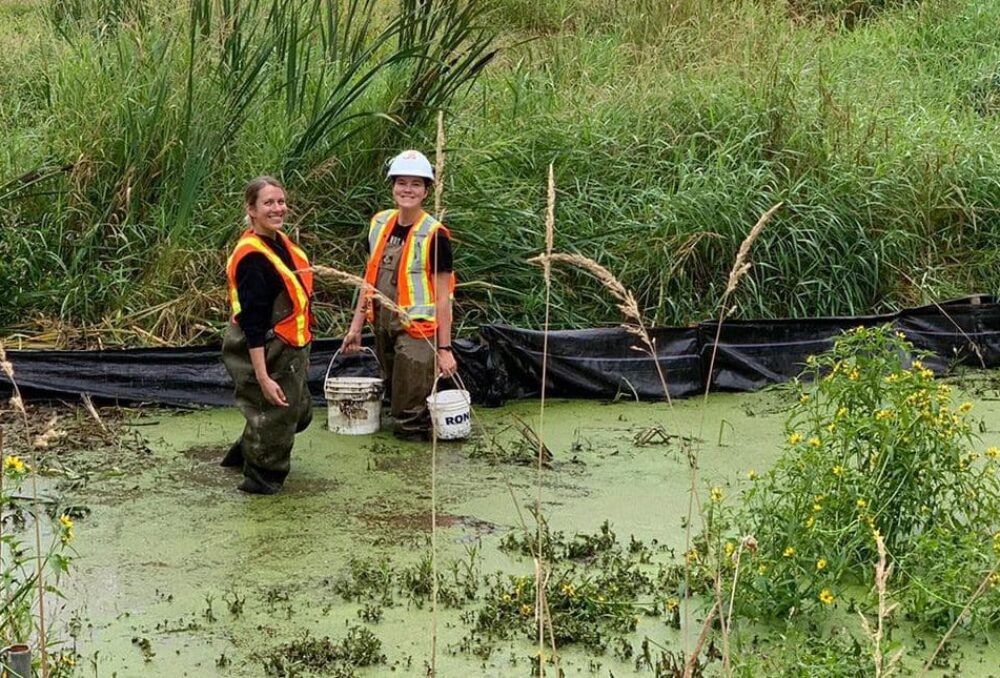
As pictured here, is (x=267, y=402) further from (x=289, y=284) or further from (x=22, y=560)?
(x=22, y=560)

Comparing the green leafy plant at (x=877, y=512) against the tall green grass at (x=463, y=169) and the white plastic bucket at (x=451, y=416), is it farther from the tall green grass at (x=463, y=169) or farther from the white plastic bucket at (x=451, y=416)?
the tall green grass at (x=463, y=169)

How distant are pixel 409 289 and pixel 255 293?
968 mm

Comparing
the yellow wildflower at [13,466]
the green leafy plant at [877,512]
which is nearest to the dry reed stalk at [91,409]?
the green leafy plant at [877,512]

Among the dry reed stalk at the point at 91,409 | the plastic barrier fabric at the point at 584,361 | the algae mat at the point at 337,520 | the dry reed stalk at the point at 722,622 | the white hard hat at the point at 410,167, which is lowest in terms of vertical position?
the algae mat at the point at 337,520

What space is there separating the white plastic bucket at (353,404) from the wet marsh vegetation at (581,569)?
722mm

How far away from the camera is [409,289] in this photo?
5965 mm

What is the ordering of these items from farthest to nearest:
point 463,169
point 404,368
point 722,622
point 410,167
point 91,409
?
point 463,169
point 91,409
point 404,368
point 410,167
point 722,622

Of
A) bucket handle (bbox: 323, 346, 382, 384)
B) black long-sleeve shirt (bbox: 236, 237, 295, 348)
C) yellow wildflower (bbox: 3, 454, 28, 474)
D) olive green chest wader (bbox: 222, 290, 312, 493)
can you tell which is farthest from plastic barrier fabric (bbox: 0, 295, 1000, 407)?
yellow wildflower (bbox: 3, 454, 28, 474)

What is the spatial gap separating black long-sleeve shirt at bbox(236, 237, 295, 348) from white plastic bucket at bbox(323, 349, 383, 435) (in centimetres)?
94

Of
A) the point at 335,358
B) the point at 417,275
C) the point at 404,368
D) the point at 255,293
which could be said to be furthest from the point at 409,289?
the point at 255,293

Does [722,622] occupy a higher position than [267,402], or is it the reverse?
[722,622]

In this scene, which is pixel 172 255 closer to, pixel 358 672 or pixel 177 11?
pixel 177 11

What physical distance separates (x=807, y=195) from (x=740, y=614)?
423 cm

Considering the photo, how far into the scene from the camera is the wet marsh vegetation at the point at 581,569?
12.7 ft
